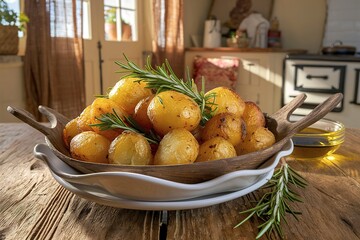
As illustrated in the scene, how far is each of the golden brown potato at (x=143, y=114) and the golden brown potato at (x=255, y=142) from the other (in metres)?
0.13

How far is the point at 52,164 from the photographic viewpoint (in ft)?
1.56

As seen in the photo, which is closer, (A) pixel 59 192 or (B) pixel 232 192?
(B) pixel 232 192

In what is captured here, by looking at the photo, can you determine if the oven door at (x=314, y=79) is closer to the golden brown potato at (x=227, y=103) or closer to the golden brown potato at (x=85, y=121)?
the golden brown potato at (x=227, y=103)

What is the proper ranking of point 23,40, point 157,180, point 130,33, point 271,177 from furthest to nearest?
point 130,33, point 23,40, point 271,177, point 157,180

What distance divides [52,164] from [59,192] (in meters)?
0.11

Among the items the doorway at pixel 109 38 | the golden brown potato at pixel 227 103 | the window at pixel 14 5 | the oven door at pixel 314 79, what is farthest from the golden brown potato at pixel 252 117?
the oven door at pixel 314 79

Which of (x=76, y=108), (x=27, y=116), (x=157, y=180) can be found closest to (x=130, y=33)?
(x=76, y=108)

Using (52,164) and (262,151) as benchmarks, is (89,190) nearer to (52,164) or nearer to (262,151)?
(52,164)

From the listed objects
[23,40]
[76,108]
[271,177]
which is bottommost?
[76,108]

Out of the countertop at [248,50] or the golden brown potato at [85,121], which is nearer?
the golden brown potato at [85,121]

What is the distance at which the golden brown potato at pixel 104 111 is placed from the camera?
50 cm

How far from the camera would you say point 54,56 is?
2.19 metres

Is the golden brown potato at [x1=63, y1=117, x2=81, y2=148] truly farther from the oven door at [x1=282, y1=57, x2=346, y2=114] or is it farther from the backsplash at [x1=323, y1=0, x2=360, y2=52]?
the backsplash at [x1=323, y1=0, x2=360, y2=52]

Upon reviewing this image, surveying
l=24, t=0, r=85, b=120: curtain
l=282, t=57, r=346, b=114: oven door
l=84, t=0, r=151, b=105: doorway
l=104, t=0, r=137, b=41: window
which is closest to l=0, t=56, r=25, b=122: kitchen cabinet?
l=24, t=0, r=85, b=120: curtain
